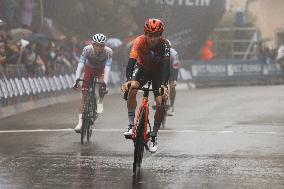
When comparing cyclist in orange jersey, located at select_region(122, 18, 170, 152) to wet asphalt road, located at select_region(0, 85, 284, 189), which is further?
cyclist in orange jersey, located at select_region(122, 18, 170, 152)

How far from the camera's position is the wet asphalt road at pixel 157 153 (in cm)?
1034

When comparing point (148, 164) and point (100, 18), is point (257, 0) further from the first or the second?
point (148, 164)

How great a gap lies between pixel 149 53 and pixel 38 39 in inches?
699

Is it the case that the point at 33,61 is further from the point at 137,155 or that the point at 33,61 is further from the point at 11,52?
the point at 137,155

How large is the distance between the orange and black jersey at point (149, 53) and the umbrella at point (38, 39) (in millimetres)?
17075

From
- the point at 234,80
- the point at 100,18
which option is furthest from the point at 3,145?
the point at 234,80

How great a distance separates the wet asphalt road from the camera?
10.3 m

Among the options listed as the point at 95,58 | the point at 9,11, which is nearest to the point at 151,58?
the point at 95,58

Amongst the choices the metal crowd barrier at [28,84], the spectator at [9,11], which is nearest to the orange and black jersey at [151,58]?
the metal crowd barrier at [28,84]

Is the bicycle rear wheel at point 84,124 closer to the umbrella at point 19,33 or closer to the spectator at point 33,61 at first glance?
the spectator at point 33,61

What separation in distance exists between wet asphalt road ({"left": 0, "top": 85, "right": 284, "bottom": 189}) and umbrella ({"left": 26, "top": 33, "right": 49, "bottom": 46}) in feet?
20.8

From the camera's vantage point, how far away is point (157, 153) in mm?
13281

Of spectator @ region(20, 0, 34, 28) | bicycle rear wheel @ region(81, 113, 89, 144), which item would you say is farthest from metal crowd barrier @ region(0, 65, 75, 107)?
bicycle rear wheel @ region(81, 113, 89, 144)

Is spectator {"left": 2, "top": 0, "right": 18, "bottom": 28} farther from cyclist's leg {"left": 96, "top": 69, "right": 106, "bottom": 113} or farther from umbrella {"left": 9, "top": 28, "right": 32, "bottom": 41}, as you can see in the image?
cyclist's leg {"left": 96, "top": 69, "right": 106, "bottom": 113}
